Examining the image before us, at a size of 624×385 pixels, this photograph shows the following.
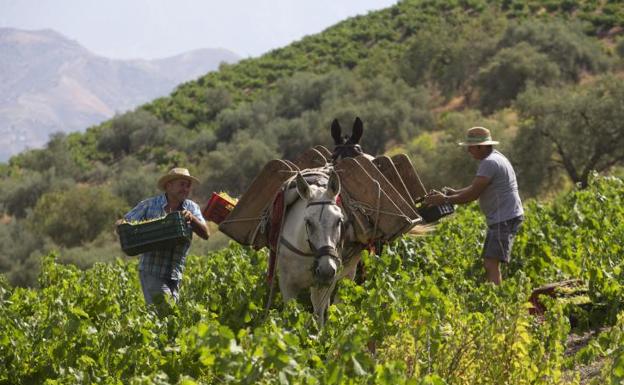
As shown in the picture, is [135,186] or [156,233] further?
[135,186]

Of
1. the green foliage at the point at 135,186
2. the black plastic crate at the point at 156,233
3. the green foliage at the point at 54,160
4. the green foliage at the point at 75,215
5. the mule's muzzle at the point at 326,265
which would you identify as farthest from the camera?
the green foliage at the point at 54,160

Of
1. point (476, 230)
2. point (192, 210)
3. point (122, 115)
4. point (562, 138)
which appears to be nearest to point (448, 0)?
point (122, 115)

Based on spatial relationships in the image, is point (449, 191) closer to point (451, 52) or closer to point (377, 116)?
point (377, 116)

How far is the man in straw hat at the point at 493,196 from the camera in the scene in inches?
323

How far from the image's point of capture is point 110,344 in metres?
6.30

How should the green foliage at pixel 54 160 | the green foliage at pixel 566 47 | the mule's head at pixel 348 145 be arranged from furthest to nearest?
1. the green foliage at pixel 54 160
2. the green foliage at pixel 566 47
3. the mule's head at pixel 348 145

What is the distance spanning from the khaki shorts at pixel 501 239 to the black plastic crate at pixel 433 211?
441 millimetres

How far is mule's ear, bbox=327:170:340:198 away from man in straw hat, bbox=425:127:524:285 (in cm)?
113

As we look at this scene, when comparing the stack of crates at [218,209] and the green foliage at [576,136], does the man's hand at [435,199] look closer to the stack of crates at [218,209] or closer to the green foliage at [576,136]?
the stack of crates at [218,209]

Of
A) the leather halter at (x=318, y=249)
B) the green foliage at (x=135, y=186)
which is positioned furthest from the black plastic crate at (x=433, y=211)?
the green foliage at (x=135, y=186)

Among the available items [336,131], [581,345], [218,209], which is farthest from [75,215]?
[581,345]

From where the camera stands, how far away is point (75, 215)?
4119cm

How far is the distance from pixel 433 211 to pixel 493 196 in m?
0.64

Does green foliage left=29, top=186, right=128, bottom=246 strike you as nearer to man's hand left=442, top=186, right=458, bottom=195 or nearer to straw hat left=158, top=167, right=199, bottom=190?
straw hat left=158, top=167, right=199, bottom=190
